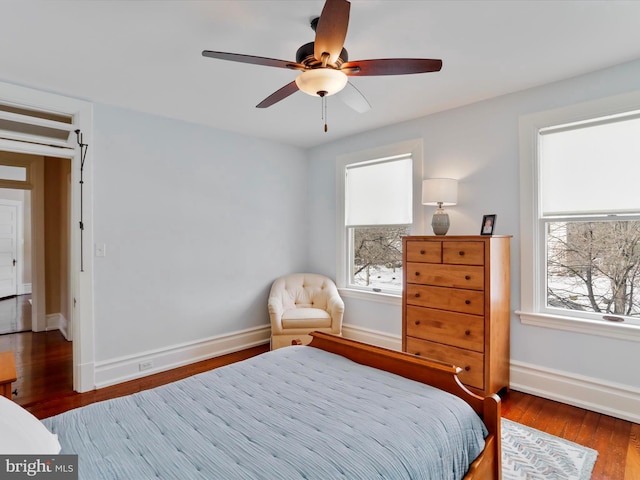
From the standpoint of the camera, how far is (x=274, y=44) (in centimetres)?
222

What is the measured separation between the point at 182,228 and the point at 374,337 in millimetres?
2516

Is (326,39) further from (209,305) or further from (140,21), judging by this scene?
(209,305)

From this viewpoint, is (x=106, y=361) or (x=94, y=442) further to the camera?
Result: (x=106, y=361)

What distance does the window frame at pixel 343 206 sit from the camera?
12.0 ft

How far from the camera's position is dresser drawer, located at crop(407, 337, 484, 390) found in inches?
108

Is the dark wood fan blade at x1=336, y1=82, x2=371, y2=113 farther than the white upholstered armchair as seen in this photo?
No

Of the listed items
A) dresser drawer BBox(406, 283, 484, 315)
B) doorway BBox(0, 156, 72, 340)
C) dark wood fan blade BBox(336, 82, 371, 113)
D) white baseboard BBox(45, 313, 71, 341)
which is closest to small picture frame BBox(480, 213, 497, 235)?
dresser drawer BBox(406, 283, 484, 315)

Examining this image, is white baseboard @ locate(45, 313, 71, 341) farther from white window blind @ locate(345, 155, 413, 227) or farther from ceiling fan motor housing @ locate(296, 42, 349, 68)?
ceiling fan motor housing @ locate(296, 42, 349, 68)

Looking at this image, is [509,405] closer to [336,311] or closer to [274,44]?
[336,311]

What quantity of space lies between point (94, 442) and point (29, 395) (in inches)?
94.7

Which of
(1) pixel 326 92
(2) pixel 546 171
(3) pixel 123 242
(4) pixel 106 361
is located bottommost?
(4) pixel 106 361

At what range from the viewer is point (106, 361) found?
10.4 feet

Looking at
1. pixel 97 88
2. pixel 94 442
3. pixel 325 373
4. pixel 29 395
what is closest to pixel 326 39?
pixel 325 373

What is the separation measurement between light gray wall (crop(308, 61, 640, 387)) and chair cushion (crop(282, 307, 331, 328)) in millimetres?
592
